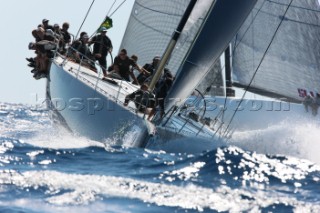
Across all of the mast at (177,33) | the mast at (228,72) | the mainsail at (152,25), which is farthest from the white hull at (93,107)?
the mast at (228,72)

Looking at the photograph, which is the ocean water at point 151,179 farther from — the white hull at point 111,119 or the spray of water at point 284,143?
the white hull at point 111,119

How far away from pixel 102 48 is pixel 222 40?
4.34m

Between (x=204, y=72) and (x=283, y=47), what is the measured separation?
7.29 meters

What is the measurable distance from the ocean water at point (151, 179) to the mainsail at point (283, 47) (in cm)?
572

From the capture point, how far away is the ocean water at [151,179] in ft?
21.0

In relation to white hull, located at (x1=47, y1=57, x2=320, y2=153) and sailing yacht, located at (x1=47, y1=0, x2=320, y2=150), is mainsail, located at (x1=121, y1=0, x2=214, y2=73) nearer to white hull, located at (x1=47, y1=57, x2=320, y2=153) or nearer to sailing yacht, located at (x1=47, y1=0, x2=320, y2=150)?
sailing yacht, located at (x1=47, y1=0, x2=320, y2=150)

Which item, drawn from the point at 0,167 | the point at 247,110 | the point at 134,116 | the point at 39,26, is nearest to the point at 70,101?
the point at 134,116

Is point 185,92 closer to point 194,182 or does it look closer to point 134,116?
point 134,116

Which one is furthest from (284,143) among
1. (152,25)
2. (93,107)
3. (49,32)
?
(152,25)

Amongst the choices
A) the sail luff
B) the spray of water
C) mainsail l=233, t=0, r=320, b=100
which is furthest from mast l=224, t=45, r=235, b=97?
the sail luff

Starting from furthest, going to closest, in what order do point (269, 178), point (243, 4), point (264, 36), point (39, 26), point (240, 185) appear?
point (264, 36), point (39, 26), point (243, 4), point (269, 178), point (240, 185)

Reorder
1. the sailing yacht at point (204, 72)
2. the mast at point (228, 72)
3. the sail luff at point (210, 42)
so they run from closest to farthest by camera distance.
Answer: the sail luff at point (210, 42), the sailing yacht at point (204, 72), the mast at point (228, 72)

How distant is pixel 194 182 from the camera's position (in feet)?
25.0

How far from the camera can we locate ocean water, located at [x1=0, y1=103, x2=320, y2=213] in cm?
639
